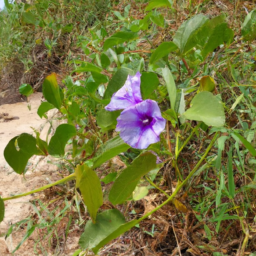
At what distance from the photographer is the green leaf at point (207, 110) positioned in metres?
0.63

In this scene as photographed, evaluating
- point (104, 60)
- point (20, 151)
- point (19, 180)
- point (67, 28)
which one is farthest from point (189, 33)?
point (67, 28)

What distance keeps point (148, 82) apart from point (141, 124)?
171 mm

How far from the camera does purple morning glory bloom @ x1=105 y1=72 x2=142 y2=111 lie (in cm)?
72

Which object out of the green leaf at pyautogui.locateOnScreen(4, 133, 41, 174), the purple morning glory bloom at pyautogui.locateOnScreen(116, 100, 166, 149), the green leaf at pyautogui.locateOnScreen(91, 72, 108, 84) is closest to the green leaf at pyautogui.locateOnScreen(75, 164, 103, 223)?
the purple morning glory bloom at pyautogui.locateOnScreen(116, 100, 166, 149)

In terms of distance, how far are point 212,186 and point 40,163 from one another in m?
0.81

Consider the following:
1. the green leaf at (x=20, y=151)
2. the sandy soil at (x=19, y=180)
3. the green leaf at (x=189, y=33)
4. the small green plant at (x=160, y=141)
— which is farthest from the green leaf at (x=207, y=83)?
the sandy soil at (x=19, y=180)

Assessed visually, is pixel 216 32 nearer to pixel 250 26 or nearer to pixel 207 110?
pixel 250 26

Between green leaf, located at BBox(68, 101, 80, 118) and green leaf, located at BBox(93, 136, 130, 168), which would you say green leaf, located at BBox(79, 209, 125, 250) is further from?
green leaf, located at BBox(68, 101, 80, 118)

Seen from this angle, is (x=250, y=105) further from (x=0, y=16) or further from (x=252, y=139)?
(x=0, y=16)

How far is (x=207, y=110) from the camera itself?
657 millimetres

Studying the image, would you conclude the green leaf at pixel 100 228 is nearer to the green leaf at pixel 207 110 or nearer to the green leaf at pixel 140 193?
the green leaf at pixel 140 193

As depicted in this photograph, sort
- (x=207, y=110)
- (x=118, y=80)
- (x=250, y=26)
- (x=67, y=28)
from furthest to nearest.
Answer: (x=67, y=28) → (x=250, y=26) → (x=118, y=80) → (x=207, y=110)

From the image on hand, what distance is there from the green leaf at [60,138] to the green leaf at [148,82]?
0.23 m

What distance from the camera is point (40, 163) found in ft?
4.71
